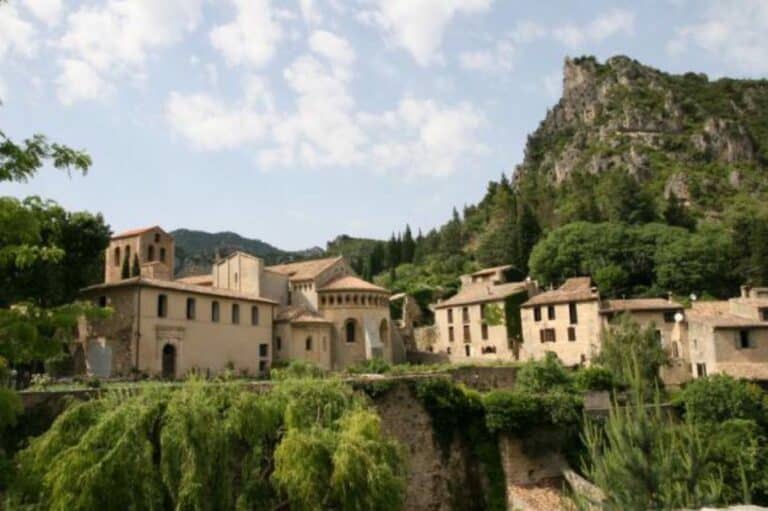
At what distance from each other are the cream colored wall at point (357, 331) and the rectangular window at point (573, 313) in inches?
583

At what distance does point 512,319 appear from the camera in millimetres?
55750

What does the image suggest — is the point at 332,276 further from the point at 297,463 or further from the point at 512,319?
the point at 297,463

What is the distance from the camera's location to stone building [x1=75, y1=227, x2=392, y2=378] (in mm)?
34594

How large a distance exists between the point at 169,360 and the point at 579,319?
102 ft

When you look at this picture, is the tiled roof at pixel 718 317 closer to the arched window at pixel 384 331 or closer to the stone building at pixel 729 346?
the stone building at pixel 729 346

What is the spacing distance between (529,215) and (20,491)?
8197cm

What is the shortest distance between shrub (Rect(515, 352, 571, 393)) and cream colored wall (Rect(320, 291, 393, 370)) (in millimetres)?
15323

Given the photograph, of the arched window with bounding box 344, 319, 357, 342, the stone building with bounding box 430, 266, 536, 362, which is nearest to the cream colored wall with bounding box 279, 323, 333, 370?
the arched window with bounding box 344, 319, 357, 342

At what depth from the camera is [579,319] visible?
4991 cm

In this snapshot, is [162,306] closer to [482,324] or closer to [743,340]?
[482,324]

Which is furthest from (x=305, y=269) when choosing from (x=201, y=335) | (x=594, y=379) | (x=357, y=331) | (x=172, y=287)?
(x=594, y=379)

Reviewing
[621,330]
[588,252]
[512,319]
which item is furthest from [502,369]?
[588,252]

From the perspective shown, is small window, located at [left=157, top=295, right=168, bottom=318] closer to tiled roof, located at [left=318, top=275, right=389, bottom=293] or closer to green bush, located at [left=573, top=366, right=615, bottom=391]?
tiled roof, located at [left=318, top=275, right=389, bottom=293]

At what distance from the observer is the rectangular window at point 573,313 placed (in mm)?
50231
